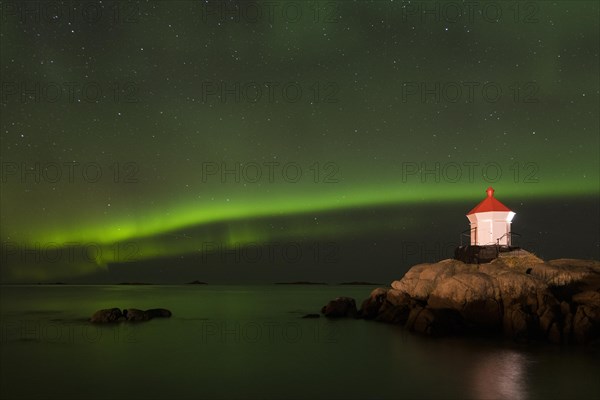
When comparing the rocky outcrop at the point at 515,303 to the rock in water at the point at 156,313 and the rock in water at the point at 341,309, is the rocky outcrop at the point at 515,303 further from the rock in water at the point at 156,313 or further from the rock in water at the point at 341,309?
the rock in water at the point at 156,313

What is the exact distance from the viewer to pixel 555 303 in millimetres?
22031

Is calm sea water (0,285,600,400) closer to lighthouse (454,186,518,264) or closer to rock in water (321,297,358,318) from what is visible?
rock in water (321,297,358,318)

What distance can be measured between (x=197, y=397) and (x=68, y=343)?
13.2 m

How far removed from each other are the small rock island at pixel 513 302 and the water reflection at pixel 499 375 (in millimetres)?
2363

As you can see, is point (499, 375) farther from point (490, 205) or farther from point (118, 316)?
point (118, 316)

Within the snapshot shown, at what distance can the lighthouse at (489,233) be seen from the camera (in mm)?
32781

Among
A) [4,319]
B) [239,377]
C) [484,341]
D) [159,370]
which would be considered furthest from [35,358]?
[4,319]

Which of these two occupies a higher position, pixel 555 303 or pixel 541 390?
pixel 555 303

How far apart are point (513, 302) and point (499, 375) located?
6598mm

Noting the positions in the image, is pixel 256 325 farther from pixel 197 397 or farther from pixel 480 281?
pixel 197 397

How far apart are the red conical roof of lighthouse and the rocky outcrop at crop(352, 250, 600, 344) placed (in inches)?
266

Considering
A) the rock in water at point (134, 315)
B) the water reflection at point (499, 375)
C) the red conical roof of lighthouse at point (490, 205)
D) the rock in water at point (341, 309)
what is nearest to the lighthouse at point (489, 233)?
the red conical roof of lighthouse at point (490, 205)

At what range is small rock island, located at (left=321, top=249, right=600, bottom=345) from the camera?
2145 centimetres

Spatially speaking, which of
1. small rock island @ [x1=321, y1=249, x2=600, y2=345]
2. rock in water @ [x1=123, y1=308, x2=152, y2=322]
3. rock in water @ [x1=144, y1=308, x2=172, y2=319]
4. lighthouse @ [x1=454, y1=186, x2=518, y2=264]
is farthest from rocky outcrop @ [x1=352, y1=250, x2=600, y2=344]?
rock in water @ [x1=144, y1=308, x2=172, y2=319]
